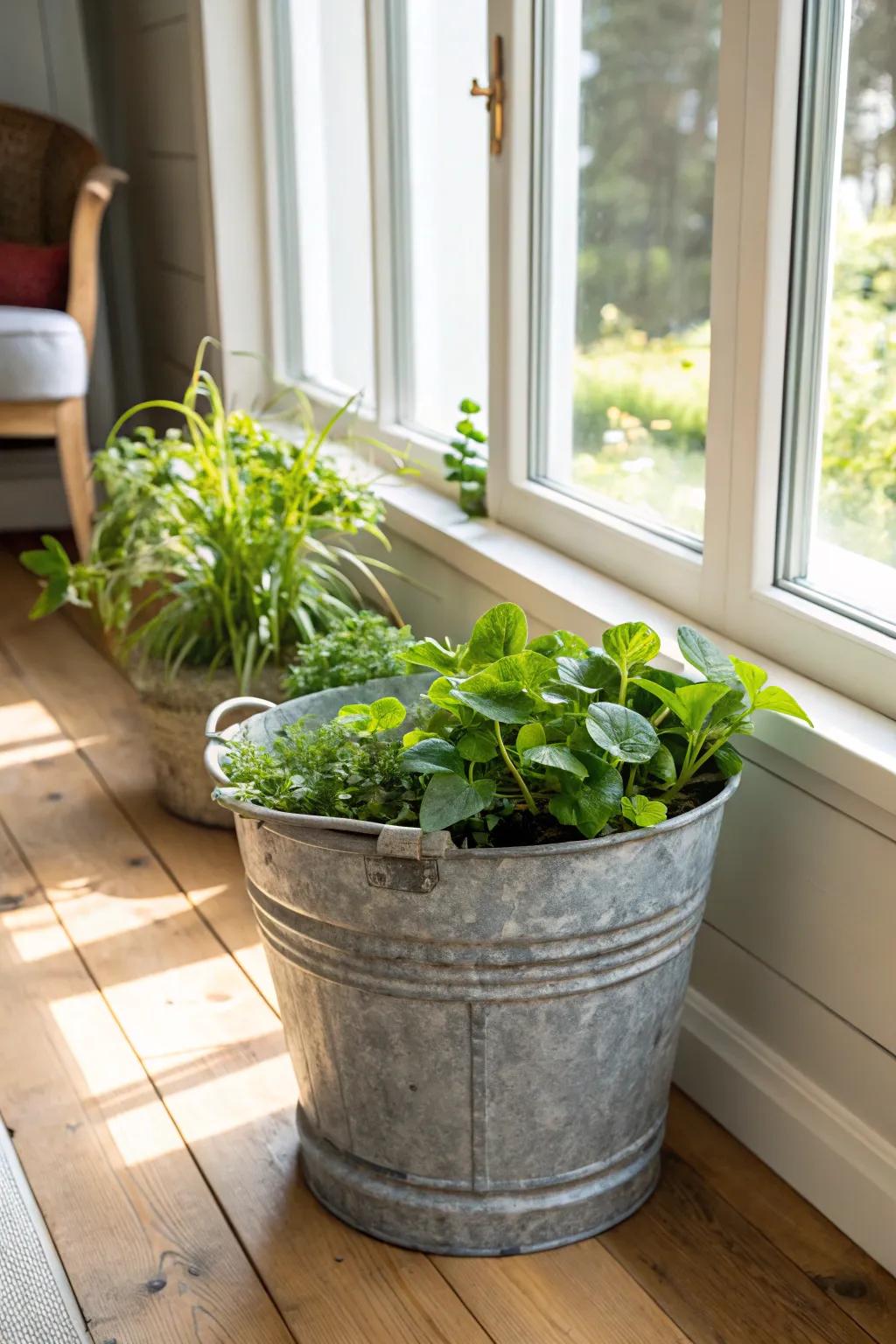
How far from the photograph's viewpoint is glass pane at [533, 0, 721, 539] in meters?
1.69

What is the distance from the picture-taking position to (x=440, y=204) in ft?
7.88

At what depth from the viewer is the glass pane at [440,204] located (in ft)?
7.42

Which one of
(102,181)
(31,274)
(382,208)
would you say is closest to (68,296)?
(31,274)

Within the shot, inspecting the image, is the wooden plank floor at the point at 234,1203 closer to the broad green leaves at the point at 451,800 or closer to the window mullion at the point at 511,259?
the broad green leaves at the point at 451,800

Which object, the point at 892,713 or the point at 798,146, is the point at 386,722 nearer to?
the point at 892,713

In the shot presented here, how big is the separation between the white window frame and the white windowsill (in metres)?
0.03

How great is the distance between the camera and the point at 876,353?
4.60 ft

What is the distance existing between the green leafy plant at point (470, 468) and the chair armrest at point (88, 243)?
144 cm

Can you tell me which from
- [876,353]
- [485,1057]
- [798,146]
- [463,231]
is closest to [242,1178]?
[485,1057]

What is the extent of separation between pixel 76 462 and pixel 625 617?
2009mm

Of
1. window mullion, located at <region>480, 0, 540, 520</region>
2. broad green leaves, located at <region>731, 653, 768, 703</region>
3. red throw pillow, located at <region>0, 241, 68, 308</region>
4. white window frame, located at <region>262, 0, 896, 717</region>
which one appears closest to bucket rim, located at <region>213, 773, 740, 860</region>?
broad green leaves, located at <region>731, 653, 768, 703</region>

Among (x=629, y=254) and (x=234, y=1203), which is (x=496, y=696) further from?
(x=629, y=254)

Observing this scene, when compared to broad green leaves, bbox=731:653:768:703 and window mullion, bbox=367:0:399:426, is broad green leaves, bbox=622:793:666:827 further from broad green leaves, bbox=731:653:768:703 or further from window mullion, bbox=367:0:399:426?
window mullion, bbox=367:0:399:426

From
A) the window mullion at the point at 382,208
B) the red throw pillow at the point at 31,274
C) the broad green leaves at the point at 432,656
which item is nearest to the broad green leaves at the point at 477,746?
the broad green leaves at the point at 432,656
